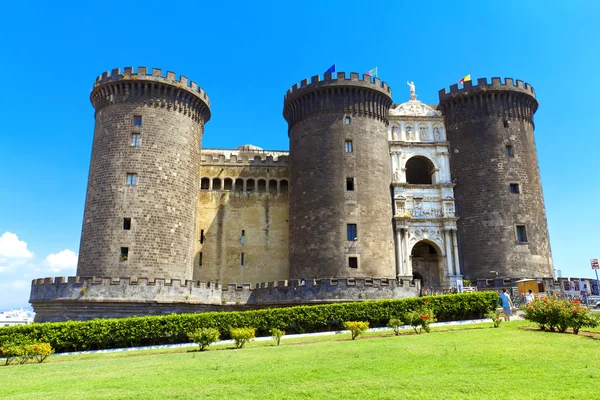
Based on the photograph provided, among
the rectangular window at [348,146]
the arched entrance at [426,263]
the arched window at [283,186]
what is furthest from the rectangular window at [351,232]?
the arched window at [283,186]

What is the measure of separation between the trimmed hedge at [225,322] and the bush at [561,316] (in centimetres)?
489

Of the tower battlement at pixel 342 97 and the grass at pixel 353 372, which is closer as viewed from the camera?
the grass at pixel 353 372

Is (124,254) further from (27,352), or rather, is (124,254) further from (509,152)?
(509,152)

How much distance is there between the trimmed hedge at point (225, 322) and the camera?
74.3 ft

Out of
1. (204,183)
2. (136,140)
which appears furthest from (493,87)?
(136,140)

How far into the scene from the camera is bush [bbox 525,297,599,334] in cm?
1834

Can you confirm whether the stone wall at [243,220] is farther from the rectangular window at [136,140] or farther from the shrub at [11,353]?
the shrub at [11,353]

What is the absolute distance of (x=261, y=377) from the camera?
1203 centimetres

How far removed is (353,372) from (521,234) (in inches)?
1163

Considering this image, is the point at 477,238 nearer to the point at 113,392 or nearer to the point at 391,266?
the point at 391,266

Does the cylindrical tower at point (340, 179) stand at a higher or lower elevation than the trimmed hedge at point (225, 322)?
higher

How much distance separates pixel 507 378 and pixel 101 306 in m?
24.8

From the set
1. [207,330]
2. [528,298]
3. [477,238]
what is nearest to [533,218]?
[477,238]

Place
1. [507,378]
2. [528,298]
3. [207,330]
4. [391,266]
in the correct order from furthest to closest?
1. [391,266]
2. [528,298]
3. [207,330]
4. [507,378]
